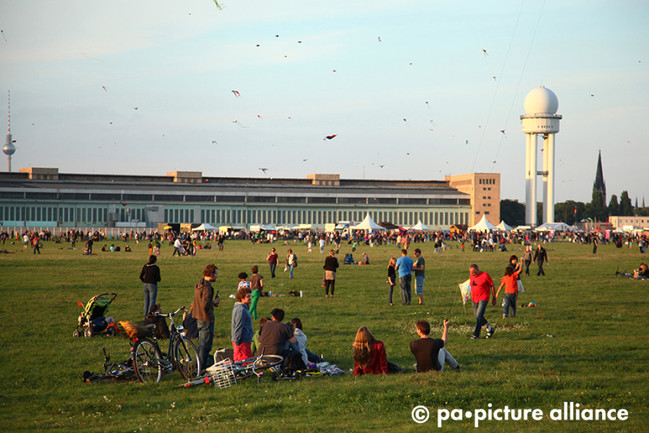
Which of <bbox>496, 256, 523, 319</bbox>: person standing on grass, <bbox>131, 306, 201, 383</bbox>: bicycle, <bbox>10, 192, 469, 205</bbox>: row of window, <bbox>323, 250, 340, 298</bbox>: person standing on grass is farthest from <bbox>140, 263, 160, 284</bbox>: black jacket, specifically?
<bbox>10, 192, 469, 205</bbox>: row of window

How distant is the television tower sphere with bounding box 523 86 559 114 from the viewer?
12606 cm

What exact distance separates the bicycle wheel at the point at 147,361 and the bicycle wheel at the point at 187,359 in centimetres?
31

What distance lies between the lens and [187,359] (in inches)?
422

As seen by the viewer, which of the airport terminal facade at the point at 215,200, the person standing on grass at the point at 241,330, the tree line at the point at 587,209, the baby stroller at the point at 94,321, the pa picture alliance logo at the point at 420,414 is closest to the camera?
the pa picture alliance logo at the point at 420,414

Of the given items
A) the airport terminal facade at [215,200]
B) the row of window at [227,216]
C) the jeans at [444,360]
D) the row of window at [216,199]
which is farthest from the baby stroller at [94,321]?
the row of window at [216,199]

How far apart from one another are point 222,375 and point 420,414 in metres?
3.23

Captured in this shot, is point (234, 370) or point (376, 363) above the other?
point (376, 363)

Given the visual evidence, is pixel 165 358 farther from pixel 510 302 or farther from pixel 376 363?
pixel 510 302

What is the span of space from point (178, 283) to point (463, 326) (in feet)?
43.2

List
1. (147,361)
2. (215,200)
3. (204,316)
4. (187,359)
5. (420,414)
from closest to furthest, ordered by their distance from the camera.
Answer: (420,414) → (147,361) → (187,359) → (204,316) → (215,200)

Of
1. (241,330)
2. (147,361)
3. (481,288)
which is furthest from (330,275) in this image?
(147,361)

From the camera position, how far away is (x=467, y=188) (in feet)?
485

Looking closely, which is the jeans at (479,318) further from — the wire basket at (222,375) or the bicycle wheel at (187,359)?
the bicycle wheel at (187,359)

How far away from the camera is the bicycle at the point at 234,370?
10219mm
